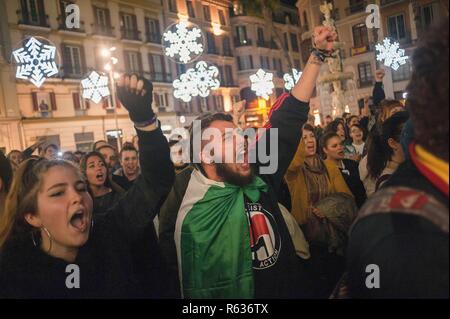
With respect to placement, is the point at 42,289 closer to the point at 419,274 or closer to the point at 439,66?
the point at 419,274

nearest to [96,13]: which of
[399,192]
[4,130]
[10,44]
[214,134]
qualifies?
[10,44]

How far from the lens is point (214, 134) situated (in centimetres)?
275

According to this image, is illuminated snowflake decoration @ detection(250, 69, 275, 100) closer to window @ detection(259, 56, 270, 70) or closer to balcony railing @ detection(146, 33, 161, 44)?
balcony railing @ detection(146, 33, 161, 44)

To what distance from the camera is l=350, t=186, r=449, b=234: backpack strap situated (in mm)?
1086

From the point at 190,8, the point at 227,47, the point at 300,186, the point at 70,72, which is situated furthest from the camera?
the point at 227,47

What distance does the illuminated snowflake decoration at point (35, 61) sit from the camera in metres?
9.03

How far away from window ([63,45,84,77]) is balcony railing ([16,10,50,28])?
2073 mm

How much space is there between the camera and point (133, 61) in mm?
30922

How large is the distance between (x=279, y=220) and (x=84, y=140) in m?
26.6

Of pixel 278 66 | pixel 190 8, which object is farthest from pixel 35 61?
pixel 278 66

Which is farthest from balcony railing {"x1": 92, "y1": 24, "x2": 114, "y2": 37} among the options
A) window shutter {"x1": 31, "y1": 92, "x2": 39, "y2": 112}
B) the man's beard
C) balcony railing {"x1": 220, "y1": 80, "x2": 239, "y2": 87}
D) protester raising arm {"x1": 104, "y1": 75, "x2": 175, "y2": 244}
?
protester raising arm {"x1": 104, "y1": 75, "x2": 175, "y2": 244}

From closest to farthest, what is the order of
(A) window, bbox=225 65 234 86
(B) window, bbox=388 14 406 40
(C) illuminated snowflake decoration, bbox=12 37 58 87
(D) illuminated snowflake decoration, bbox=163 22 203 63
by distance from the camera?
1. (D) illuminated snowflake decoration, bbox=163 22 203 63
2. (C) illuminated snowflake decoration, bbox=12 37 58 87
3. (B) window, bbox=388 14 406 40
4. (A) window, bbox=225 65 234 86

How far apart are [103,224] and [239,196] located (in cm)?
82

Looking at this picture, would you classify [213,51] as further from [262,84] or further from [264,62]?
[262,84]
